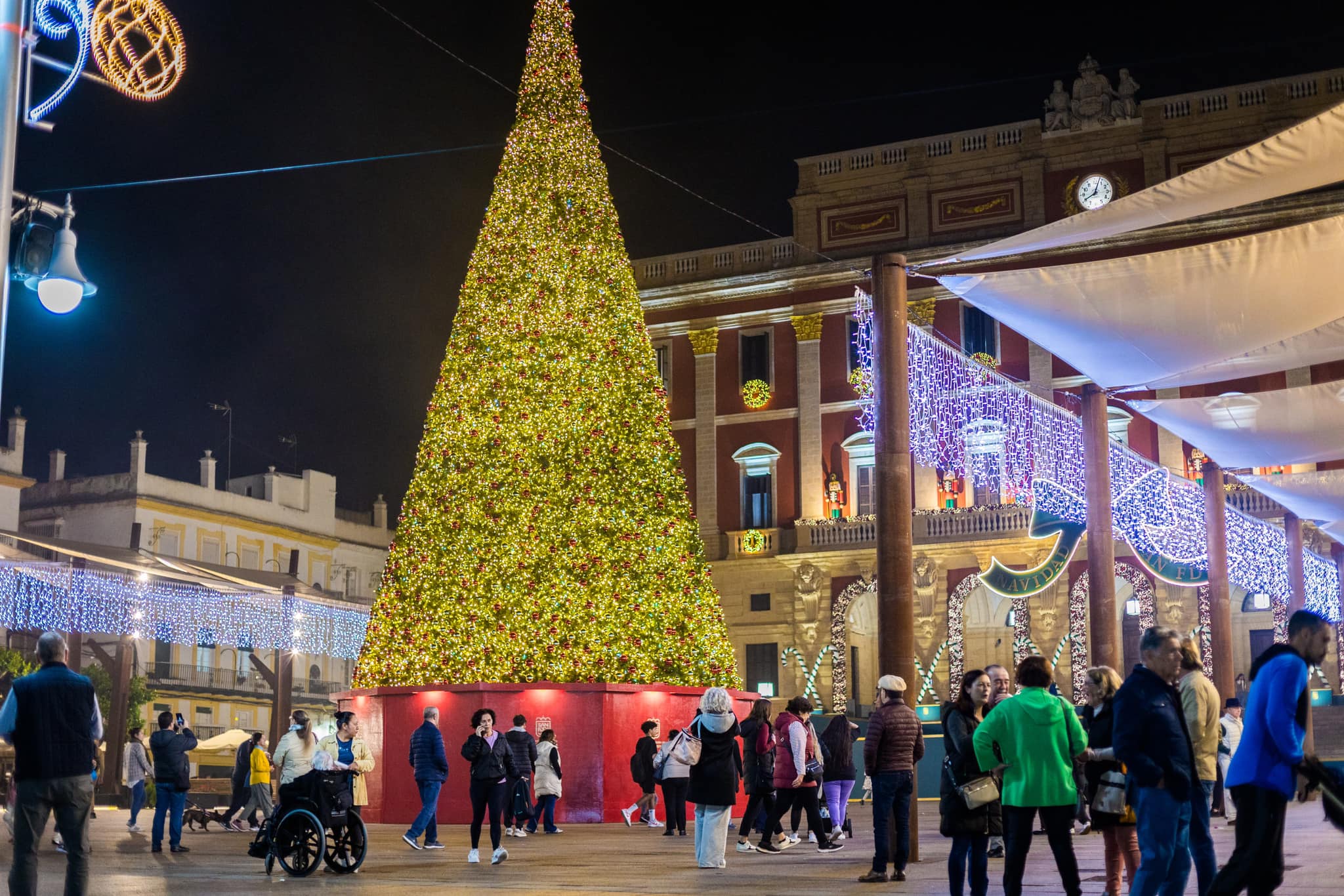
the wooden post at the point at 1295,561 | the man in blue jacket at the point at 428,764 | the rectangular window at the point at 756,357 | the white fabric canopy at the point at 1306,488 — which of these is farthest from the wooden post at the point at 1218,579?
the rectangular window at the point at 756,357

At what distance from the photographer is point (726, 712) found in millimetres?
12125

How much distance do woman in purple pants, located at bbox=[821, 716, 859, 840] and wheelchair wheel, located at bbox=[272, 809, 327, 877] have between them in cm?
472

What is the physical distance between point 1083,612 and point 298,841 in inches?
1111

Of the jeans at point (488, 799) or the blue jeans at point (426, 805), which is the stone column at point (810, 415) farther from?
the blue jeans at point (426, 805)

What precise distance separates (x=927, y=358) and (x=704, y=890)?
9133mm

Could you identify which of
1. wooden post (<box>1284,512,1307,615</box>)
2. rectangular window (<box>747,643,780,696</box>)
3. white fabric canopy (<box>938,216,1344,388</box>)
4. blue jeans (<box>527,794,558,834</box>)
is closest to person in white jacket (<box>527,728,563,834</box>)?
blue jeans (<box>527,794,558,834</box>)

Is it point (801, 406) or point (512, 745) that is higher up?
point (801, 406)

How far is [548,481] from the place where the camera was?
63.8 ft

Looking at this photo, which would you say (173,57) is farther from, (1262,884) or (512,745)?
(512,745)

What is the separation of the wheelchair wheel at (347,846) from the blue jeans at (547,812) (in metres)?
5.86

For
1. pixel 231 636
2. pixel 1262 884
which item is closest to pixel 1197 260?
pixel 1262 884

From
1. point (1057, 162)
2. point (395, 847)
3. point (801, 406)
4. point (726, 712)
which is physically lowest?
point (395, 847)

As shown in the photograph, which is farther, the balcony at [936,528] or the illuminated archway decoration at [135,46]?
the balcony at [936,528]

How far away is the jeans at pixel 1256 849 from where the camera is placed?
21.4 ft
